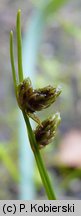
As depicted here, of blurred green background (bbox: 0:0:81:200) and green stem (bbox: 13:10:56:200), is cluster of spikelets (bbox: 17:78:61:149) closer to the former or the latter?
green stem (bbox: 13:10:56:200)

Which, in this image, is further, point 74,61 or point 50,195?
A: point 74,61

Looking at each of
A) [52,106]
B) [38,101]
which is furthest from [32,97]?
[52,106]

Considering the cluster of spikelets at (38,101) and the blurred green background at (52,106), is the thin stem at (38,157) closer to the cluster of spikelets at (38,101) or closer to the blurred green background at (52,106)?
the cluster of spikelets at (38,101)

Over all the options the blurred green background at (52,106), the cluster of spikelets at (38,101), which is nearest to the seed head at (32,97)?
the cluster of spikelets at (38,101)

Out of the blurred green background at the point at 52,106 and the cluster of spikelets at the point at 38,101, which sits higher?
the blurred green background at the point at 52,106

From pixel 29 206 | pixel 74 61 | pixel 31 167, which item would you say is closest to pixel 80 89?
pixel 74 61

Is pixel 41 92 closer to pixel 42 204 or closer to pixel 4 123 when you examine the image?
pixel 42 204

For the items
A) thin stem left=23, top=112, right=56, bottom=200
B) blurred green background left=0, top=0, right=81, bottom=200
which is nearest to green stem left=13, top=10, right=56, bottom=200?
thin stem left=23, top=112, right=56, bottom=200
